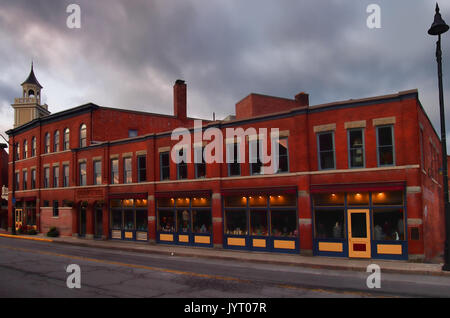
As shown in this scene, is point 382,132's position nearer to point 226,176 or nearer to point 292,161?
point 292,161

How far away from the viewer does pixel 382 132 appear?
58.9ft

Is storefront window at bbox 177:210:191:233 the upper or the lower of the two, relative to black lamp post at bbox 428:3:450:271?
lower

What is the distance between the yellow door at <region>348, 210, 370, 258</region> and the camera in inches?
694

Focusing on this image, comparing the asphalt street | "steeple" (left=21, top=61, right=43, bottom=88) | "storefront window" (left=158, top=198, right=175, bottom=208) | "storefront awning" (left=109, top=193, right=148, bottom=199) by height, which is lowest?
the asphalt street

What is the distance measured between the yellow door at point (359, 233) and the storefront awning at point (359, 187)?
1.20 meters

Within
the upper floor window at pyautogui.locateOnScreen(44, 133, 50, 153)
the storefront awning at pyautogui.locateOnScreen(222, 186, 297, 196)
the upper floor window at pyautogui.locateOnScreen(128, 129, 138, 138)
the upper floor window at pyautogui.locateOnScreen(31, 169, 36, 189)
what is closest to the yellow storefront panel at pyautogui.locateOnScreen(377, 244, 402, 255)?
the storefront awning at pyautogui.locateOnScreen(222, 186, 297, 196)

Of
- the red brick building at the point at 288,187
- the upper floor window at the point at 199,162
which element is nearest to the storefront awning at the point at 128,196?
the red brick building at the point at 288,187

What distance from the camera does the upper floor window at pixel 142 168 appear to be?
89.4 feet

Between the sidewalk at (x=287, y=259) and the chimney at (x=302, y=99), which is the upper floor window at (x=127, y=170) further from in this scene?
the chimney at (x=302, y=99)

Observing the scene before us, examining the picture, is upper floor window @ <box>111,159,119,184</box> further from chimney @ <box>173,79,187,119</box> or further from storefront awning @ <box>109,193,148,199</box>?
chimney @ <box>173,79,187,119</box>

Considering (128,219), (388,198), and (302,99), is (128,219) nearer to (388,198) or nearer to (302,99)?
(388,198)

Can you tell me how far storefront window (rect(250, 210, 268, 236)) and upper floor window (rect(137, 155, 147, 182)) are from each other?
32.8ft

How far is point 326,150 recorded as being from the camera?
63.3ft
